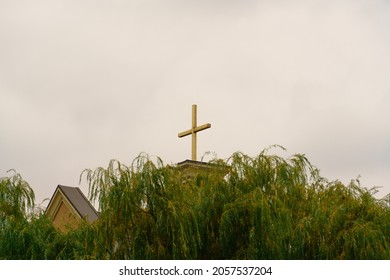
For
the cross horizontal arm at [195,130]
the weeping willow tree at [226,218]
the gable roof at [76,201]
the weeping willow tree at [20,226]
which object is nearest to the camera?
the weeping willow tree at [226,218]

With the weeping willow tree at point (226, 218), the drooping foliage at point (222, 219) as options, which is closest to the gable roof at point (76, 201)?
the drooping foliage at point (222, 219)

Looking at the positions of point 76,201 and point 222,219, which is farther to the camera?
point 76,201

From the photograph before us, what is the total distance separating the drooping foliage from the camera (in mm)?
12133

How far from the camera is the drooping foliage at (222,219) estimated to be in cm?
1213

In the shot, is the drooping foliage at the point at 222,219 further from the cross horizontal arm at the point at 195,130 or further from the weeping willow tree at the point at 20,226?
the cross horizontal arm at the point at 195,130

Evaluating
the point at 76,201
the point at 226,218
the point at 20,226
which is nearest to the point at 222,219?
the point at 226,218

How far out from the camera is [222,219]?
1245 cm

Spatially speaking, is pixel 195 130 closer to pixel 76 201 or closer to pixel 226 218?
pixel 226 218

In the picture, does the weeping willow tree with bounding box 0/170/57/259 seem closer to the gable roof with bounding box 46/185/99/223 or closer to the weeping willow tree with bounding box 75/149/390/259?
the weeping willow tree with bounding box 75/149/390/259

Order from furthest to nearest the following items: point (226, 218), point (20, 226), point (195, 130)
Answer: point (195, 130)
point (20, 226)
point (226, 218)

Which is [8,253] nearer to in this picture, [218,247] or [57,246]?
[57,246]

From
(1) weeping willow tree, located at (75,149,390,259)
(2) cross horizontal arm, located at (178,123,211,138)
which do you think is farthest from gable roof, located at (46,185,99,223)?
(1) weeping willow tree, located at (75,149,390,259)

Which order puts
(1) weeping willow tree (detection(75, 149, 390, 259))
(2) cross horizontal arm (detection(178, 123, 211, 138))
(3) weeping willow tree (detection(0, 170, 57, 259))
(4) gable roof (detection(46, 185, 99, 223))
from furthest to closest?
(4) gable roof (detection(46, 185, 99, 223)), (2) cross horizontal arm (detection(178, 123, 211, 138)), (3) weeping willow tree (detection(0, 170, 57, 259)), (1) weeping willow tree (detection(75, 149, 390, 259))

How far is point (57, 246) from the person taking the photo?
49.8ft
